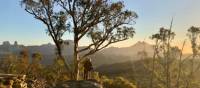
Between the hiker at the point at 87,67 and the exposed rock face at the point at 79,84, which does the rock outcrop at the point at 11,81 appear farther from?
the hiker at the point at 87,67

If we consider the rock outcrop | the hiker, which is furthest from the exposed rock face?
the hiker

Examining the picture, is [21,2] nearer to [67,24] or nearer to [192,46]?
[67,24]

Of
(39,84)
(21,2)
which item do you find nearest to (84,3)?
(21,2)

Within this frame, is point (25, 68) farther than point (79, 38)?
Yes

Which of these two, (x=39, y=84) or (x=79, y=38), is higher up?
(x=79, y=38)

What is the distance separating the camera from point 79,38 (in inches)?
1377

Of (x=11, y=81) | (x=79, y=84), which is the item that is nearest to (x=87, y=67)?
(x=79, y=84)

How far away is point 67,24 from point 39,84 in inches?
307

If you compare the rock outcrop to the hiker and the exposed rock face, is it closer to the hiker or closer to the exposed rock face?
the exposed rock face

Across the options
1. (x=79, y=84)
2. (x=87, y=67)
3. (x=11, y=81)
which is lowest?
(x=79, y=84)

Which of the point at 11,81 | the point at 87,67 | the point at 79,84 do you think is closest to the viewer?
the point at 79,84

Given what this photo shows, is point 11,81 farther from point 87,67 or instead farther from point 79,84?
point 87,67

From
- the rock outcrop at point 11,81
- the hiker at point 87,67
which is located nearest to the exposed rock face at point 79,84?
the rock outcrop at point 11,81

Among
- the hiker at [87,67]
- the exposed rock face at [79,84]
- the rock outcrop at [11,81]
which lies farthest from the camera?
the hiker at [87,67]
